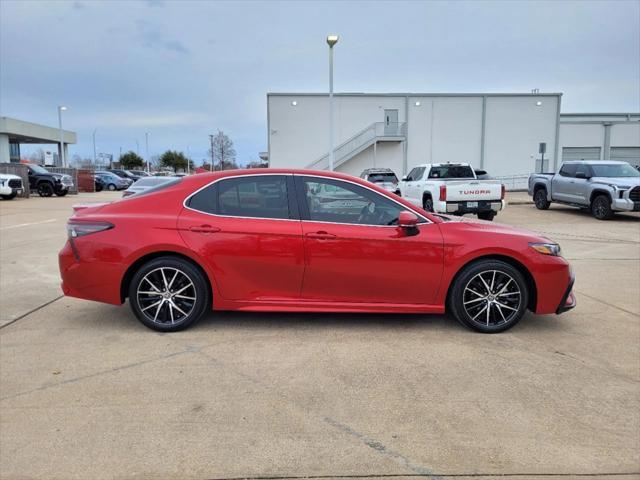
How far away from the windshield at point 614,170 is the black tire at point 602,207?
0.84 metres

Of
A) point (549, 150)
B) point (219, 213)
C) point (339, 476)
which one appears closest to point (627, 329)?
point (339, 476)

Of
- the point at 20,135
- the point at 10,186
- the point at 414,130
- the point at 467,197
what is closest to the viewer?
the point at 467,197

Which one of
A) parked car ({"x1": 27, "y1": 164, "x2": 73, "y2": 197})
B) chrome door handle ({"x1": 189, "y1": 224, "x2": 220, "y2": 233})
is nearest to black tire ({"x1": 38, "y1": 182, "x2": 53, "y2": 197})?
parked car ({"x1": 27, "y1": 164, "x2": 73, "y2": 197})

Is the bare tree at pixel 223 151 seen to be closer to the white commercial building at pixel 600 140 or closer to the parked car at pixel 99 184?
the parked car at pixel 99 184

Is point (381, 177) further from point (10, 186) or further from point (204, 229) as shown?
point (204, 229)

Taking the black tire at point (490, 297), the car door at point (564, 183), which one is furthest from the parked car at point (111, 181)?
the black tire at point (490, 297)

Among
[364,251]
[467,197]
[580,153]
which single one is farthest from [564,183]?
[580,153]

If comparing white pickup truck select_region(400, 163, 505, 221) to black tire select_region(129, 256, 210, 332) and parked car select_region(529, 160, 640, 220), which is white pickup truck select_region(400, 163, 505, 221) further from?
black tire select_region(129, 256, 210, 332)

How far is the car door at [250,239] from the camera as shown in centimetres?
482

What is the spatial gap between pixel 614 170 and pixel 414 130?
74.5 feet

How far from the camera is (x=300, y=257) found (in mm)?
4820

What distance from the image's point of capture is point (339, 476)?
9.12 ft

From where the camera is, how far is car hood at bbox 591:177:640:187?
15.5 meters

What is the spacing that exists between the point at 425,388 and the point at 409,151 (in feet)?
119
